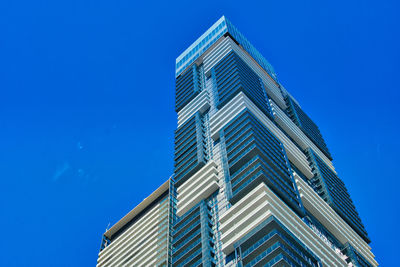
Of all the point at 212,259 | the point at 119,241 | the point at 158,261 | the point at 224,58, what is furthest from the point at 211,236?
the point at 224,58

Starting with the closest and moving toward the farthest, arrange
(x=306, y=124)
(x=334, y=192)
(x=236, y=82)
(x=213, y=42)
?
1. (x=236, y=82)
2. (x=334, y=192)
3. (x=306, y=124)
4. (x=213, y=42)

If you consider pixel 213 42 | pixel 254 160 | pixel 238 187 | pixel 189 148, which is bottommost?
pixel 238 187

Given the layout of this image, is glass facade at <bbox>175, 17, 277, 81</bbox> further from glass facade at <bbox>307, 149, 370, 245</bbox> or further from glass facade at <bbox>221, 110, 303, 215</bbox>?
glass facade at <bbox>221, 110, 303, 215</bbox>

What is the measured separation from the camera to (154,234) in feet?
445

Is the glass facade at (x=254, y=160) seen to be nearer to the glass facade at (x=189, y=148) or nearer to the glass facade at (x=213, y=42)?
the glass facade at (x=189, y=148)

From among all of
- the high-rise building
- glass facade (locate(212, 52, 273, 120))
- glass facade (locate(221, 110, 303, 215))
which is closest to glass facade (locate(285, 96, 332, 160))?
the high-rise building

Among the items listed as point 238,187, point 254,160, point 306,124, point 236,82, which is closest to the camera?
point 238,187

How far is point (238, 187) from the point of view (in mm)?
108812

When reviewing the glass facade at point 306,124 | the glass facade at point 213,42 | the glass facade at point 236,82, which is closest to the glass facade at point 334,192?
the glass facade at point 306,124

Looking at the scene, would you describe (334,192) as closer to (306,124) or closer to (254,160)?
(306,124)

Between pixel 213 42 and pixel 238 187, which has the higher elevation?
pixel 213 42

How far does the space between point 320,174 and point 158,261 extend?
5469cm

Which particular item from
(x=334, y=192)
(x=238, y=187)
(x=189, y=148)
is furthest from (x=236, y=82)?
(x=238, y=187)

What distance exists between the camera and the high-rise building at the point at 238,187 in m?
99.0
